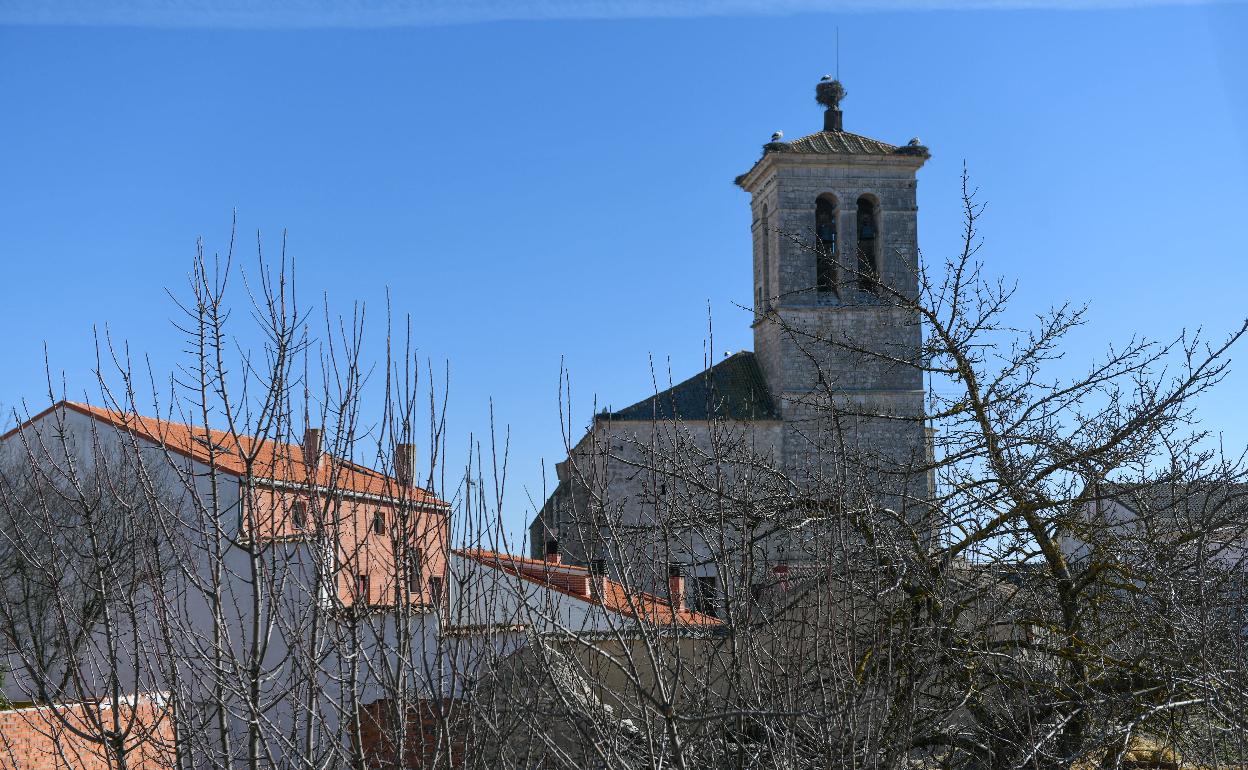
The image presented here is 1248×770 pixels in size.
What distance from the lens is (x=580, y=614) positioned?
17.8 meters

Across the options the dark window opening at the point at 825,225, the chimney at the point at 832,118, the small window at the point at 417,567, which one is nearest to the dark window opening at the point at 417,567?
the small window at the point at 417,567

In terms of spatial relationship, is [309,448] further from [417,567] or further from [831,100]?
[831,100]

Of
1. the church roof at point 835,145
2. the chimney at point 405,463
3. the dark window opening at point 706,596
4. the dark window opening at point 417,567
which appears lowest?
the dark window opening at point 706,596

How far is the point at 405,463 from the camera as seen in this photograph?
199 inches

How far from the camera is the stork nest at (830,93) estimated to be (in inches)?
1215

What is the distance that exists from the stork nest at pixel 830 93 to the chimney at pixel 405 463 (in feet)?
88.8

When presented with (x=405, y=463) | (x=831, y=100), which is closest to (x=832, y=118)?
(x=831, y=100)

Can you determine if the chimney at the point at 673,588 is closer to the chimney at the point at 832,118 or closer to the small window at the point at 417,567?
the small window at the point at 417,567

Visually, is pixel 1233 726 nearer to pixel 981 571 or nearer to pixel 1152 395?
pixel 981 571

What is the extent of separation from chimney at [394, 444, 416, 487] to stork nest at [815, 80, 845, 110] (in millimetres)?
27053

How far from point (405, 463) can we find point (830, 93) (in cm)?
2756

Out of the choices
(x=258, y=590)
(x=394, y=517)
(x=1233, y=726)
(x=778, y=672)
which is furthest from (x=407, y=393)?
(x=1233, y=726)

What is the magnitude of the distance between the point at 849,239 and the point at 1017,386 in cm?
2245

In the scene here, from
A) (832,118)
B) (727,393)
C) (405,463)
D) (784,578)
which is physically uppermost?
(832,118)
